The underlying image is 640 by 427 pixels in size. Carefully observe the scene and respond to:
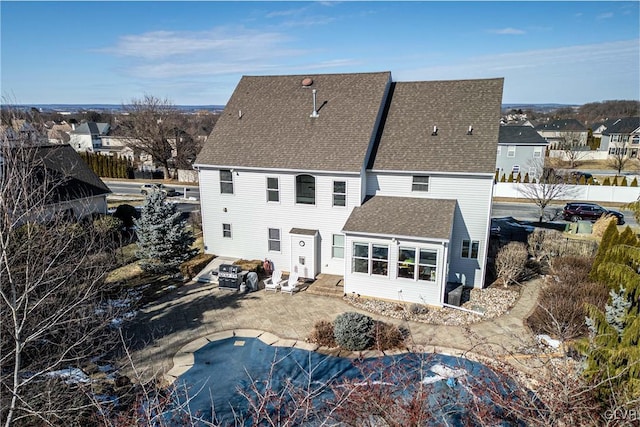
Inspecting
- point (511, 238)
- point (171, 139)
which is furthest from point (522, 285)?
point (171, 139)

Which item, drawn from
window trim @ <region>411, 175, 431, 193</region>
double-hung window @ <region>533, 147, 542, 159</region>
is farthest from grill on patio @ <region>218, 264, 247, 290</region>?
double-hung window @ <region>533, 147, 542, 159</region>

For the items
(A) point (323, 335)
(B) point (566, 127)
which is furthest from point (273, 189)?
(B) point (566, 127)

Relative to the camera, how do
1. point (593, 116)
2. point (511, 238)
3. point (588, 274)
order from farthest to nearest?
1. point (593, 116)
2. point (511, 238)
3. point (588, 274)

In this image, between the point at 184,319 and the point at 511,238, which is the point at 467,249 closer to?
the point at 511,238

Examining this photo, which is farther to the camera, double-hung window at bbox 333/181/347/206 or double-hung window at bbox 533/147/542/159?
double-hung window at bbox 533/147/542/159

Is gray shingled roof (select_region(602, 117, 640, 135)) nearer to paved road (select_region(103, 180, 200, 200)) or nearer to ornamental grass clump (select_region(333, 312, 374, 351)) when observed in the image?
paved road (select_region(103, 180, 200, 200))

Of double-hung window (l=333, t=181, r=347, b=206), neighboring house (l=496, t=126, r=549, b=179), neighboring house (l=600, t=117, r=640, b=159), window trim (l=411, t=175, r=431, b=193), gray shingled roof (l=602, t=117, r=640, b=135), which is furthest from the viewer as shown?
gray shingled roof (l=602, t=117, r=640, b=135)

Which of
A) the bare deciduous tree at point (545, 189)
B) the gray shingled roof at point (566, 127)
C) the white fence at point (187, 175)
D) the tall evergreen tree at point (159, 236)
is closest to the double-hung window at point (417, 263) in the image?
the tall evergreen tree at point (159, 236)
